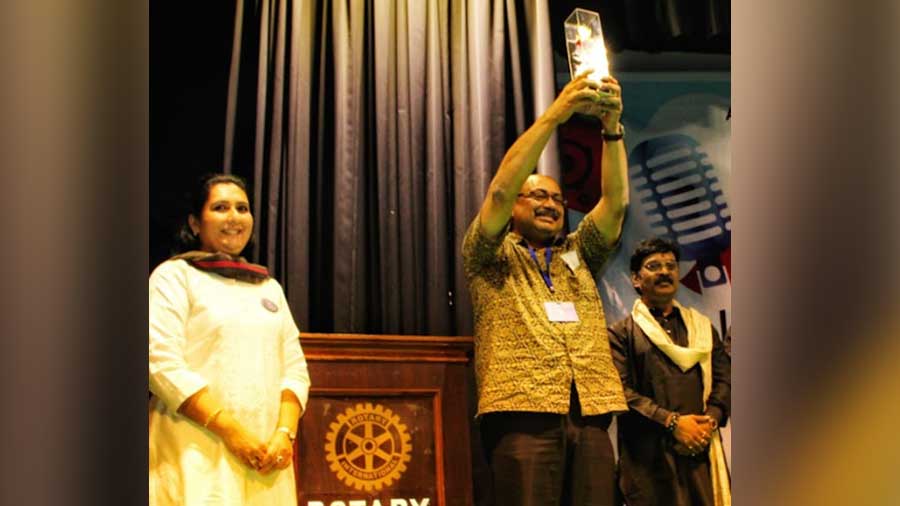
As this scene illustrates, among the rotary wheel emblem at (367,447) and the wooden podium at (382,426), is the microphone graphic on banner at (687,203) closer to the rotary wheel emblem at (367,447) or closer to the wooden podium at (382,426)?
the wooden podium at (382,426)

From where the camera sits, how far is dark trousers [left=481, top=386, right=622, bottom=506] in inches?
108

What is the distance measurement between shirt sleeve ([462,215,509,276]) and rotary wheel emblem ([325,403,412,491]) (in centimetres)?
42

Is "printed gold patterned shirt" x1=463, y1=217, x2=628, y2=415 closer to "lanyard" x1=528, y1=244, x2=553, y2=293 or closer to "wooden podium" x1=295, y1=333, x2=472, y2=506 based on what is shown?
"lanyard" x1=528, y1=244, x2=553, y2=293

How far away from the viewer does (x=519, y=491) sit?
274cm

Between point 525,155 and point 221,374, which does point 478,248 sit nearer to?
point 525,155

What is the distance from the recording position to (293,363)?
8.56ft

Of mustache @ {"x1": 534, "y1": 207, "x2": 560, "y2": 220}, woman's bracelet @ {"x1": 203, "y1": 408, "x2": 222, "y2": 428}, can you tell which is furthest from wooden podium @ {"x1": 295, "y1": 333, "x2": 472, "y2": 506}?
mustache @ {"x1": 534, "y1": 207, "x2": 560, "y2": 220}

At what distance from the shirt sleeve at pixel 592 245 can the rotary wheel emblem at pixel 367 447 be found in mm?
652

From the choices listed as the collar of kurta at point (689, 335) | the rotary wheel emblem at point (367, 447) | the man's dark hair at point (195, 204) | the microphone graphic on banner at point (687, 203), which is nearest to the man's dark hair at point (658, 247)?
the microphone graphic on banner at point (687, 203)

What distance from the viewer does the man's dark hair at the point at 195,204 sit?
8.43ft
